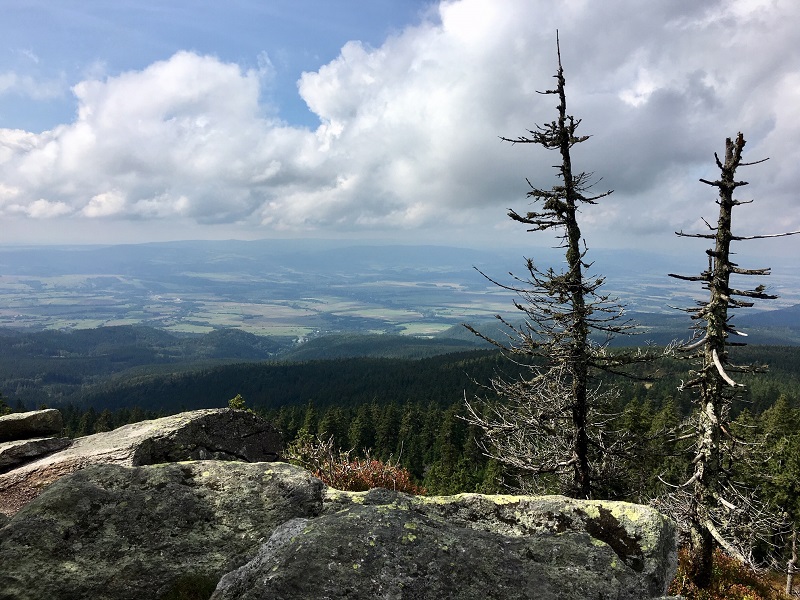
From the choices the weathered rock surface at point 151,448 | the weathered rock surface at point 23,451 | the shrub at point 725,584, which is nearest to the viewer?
the weathered rock surface at point 151,448

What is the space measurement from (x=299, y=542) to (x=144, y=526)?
9.70 ft

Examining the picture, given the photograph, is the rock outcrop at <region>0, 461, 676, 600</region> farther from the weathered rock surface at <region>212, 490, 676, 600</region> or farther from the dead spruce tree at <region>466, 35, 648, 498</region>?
the dead spruce tree at <region>466, 35, 648, 498</region>

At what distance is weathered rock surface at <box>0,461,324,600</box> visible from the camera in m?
4.95

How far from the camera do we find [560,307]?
512 inches

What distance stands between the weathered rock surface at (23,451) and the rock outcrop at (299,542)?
9.02 m

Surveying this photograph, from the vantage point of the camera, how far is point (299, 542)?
4.38 m

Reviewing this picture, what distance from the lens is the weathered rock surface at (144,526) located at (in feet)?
16.2

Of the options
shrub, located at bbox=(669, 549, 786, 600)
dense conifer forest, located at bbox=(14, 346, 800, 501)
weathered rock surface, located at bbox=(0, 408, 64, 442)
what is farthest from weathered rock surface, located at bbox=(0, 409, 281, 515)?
shrub, located at bbox=(669, 549, 786, 600)

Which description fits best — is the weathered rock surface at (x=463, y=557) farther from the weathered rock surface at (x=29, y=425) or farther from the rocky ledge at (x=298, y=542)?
the weathered rock surface at (x=29, y=425)

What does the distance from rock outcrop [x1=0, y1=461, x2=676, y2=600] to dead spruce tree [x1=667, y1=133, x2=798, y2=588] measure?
9193mm

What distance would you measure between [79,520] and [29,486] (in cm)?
831

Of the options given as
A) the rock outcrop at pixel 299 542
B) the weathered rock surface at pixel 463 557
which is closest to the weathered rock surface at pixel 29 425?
the rock outcrop at pixel 299 542

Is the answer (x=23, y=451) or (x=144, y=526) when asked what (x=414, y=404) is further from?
(x=144, y=526)

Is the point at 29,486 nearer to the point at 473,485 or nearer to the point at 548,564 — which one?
the point at 548,564
